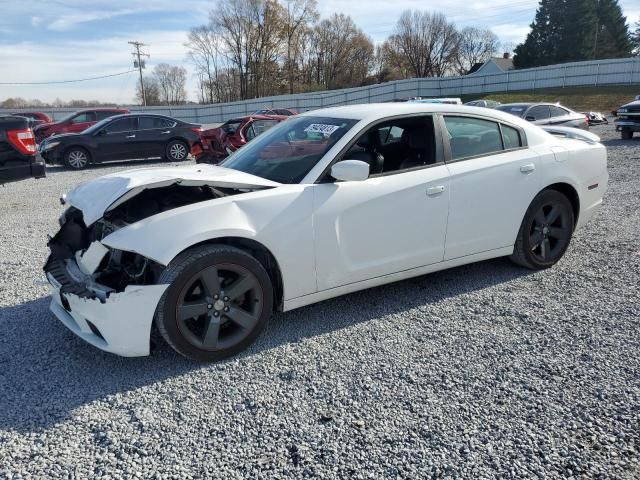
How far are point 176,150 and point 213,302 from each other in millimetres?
13233

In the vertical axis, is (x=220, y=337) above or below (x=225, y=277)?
below

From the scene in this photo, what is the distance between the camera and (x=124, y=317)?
118 inches

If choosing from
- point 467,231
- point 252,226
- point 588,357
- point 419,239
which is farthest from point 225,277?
point 588,357

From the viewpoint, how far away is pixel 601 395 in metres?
2.83

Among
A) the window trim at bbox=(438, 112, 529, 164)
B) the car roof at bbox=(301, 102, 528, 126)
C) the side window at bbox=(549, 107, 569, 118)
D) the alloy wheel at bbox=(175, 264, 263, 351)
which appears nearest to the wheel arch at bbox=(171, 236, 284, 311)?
the alloy wheel at bbox=(175, 264, 263, 351)

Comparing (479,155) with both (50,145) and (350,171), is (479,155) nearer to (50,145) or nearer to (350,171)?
(350,171)

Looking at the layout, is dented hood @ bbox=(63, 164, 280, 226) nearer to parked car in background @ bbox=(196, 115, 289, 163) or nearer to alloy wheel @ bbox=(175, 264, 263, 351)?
alloy wheel @ bbox=(175, 264, 263, 351)

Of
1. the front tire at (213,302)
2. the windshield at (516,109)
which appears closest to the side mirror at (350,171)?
the front tire at (213,302)

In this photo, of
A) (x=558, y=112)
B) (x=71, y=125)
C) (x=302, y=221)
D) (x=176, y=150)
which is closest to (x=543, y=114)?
(x=558, y=112)

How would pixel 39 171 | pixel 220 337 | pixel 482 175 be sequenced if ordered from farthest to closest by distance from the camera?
pixel 39 171, pixel 482 175, pixel 220 337

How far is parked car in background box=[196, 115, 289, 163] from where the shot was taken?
13.5m

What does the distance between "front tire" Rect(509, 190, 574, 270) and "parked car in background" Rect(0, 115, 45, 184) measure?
7556 millimetres

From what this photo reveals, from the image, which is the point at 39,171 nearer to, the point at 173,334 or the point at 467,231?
the point at 173,334

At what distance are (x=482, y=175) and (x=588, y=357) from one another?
1.65 meters
